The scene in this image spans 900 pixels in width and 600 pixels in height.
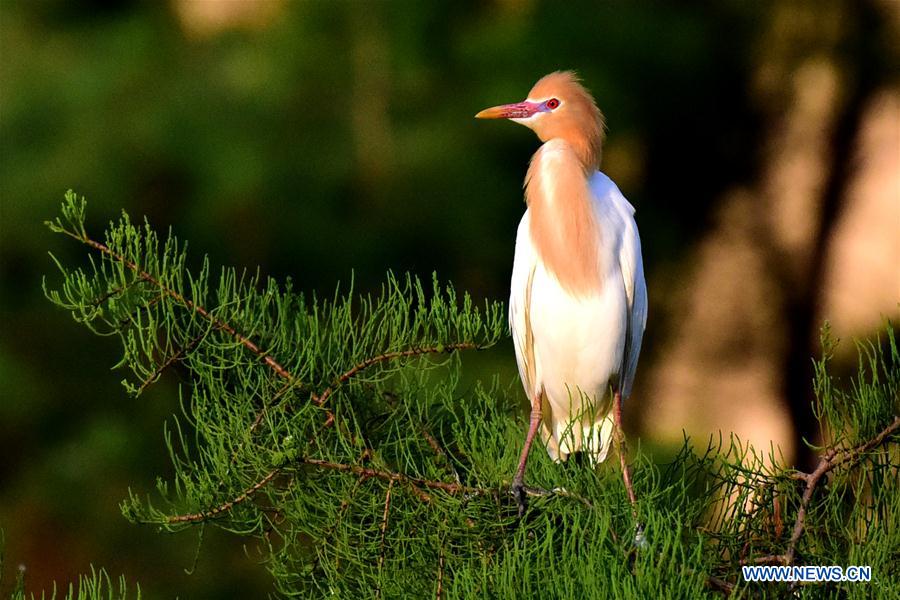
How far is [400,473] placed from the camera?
908 millimetres

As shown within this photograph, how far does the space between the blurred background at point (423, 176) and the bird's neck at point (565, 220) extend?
80 cm

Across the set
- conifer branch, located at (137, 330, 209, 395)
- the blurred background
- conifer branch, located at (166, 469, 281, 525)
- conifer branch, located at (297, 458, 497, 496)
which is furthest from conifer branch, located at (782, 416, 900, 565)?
the blurred background

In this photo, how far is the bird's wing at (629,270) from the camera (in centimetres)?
143

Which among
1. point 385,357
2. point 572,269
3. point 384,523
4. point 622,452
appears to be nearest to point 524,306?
point 572,269

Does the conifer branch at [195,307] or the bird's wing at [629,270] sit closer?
the conifer branch at [195,307]

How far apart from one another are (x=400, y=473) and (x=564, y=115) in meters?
0.69

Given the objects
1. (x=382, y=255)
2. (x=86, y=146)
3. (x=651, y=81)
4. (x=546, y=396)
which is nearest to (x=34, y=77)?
(x=86, y=146)

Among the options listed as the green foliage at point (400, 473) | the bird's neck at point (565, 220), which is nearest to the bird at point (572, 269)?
the bird's neck at point (565, 220)

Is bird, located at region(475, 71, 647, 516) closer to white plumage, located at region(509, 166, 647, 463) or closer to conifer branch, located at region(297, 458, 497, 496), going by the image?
white plumage, located at region(509, 166, 647, 463)

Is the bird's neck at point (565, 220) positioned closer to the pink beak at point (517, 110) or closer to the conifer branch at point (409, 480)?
the pink beak at point (517, 110)

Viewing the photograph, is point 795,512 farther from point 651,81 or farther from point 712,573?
point 651,81

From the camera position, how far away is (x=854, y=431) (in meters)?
0.88

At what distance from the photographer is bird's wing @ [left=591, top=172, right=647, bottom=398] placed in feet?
4.68

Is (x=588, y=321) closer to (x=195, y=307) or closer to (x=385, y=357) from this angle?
(x=385, y=357)
